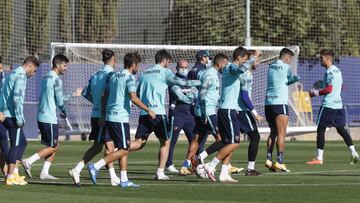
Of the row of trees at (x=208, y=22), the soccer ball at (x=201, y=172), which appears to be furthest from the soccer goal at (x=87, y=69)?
the soccer ball at (x=201, y=172)

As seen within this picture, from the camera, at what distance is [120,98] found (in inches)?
698

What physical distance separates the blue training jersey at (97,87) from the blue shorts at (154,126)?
0.80m

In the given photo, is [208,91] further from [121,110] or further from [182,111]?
[121,110]

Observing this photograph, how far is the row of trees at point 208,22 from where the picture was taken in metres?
48.7

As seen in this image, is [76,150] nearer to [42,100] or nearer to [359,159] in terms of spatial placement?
[359,159]

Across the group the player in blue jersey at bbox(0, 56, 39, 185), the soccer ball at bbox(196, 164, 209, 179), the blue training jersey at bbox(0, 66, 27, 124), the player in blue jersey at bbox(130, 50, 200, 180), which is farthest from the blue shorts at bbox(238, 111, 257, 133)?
the blue training jersey at bbox(0, 66, 27, 124)

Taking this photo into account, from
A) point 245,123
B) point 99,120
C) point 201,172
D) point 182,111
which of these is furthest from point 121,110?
point 182,111

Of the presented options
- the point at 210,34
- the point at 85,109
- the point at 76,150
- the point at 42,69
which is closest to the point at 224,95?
the point at 76,150

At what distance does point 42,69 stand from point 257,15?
36.0 ft

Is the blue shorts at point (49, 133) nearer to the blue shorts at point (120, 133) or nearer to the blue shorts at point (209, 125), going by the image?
the blue shorts at point (120, 133)

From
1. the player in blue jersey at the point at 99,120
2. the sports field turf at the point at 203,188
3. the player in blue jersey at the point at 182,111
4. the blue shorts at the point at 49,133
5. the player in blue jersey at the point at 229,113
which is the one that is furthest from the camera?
the player in blue jersey at the point at 182,111

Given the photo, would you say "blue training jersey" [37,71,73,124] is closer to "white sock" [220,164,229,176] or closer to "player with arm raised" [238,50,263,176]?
"white sock" [220,164,229,176]

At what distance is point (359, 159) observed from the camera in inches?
981

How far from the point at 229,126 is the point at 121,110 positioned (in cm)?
227
